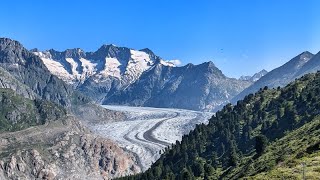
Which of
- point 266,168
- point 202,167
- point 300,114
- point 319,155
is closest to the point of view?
point 319,155

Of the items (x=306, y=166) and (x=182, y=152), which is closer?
(x=306, y=166)

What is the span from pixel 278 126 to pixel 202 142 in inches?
1541

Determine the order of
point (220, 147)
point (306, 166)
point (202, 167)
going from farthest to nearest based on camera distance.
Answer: point (220, 147)
point (202, 167)
point (306, 166)

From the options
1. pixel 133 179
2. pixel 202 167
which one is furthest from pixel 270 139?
pixel 133 179

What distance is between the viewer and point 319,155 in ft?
255

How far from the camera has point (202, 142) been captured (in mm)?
197750

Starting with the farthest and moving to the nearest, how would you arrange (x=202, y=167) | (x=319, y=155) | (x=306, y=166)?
1. (x=202, y=167)
2. (x=319, y=155)
3. (x=306, y=166)

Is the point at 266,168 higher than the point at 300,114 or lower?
lower

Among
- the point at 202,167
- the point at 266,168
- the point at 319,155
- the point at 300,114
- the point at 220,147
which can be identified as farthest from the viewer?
the point at 220,147

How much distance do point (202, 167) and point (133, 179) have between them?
161 ft

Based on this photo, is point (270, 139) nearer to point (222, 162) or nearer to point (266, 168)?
point (222, 162)

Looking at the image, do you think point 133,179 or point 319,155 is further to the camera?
point 133,179

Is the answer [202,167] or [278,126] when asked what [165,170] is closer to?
[202,167]

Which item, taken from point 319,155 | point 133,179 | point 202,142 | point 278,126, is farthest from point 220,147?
point 319,155
